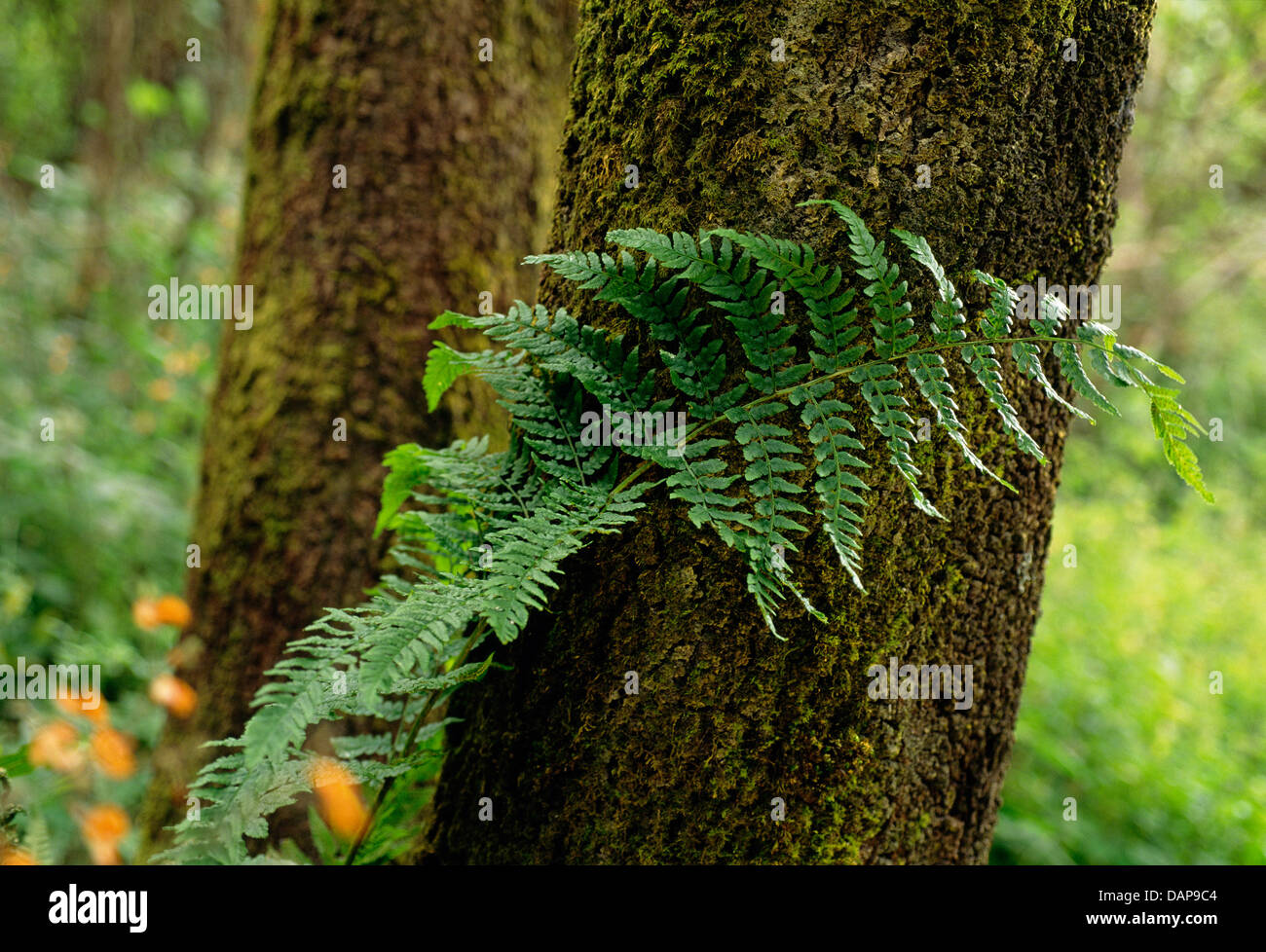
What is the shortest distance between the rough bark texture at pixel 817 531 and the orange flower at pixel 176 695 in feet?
4.74

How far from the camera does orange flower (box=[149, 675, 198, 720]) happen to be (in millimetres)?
2467

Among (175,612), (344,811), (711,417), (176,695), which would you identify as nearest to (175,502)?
(175,612)

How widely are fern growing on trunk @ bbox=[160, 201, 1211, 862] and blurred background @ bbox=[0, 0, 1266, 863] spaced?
0.83 m

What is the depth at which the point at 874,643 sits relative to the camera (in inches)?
53.7

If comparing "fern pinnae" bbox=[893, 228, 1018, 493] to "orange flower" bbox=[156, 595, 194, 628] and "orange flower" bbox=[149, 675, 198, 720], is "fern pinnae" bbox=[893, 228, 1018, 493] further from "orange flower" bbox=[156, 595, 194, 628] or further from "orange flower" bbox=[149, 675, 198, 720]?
"orange flower" bbox=[156, 595, 194, 628]

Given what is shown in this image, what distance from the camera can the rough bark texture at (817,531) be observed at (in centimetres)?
132

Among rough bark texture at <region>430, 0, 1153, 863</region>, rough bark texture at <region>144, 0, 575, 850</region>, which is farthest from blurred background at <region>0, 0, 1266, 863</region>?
rough bark texture at <region>430, 0, 1153, 863</region>

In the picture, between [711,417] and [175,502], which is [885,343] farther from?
[175,502]

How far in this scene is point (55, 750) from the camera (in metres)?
2.03

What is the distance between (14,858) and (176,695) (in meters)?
0.99

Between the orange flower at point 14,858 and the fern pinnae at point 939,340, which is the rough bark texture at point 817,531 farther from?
the orange flower at point 14,858

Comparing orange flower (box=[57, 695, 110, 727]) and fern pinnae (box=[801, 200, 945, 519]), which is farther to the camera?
orange flower (box=[57, 695, 110, 727])

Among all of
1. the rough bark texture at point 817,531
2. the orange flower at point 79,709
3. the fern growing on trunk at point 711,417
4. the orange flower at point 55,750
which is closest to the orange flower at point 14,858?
the orange flower at point 55,750
